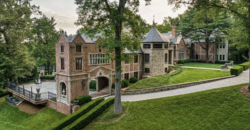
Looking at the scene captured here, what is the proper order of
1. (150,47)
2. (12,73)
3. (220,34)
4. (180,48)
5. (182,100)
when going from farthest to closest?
1. (180,48)
2. (220,34)
3. (150,47)
4. (12,73)
5. (182,100)

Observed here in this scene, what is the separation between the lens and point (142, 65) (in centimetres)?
2683

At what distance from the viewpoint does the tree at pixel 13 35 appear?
74.2 ft

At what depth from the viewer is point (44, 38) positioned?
35.3 m

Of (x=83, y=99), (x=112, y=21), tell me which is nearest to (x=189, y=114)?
(x=112, y=21)

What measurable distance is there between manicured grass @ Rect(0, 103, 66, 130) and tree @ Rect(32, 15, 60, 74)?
16.8m

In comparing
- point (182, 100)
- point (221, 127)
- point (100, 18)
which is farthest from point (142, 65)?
point (221, 127)

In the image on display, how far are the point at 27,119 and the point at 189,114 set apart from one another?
15.9 metres

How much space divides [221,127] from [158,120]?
375cm

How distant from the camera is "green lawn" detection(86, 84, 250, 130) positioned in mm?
10227

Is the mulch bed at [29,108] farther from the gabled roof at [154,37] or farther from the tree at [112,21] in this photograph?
the gabled roof at [154,37]

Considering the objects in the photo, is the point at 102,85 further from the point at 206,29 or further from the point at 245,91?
the point at 206,29

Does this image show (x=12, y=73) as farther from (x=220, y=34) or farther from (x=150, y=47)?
(x=220, y=34)

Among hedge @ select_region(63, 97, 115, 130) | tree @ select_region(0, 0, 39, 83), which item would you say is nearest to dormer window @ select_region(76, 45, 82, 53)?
hedge @ select_region(63, 97, 115, 130)

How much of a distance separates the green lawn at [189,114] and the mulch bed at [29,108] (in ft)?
31.7
